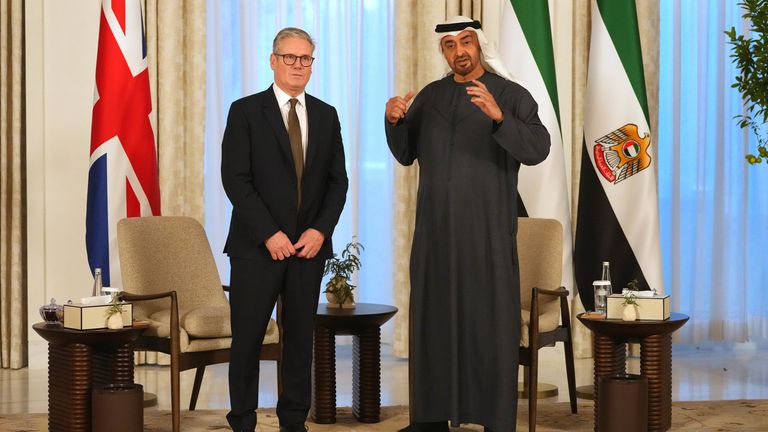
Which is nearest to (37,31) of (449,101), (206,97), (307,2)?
(206,97)

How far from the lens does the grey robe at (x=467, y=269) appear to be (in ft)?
13.5

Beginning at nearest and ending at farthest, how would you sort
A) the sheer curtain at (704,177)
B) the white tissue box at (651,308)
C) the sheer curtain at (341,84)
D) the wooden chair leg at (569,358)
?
1. the white tissue box at (651,308)
2. the wooden chair leg at (569,358)
3. the sheer curtain at (341,84)
4. the sheer curtain at (704,177)

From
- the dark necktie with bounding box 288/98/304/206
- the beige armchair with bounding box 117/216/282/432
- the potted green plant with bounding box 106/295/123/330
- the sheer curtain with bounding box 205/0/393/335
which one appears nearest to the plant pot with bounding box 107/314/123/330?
the potted green plant with bounding box 106/295/123/330

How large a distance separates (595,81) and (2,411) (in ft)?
12.3

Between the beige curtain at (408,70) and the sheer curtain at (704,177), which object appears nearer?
the beige curtain at (408,70)

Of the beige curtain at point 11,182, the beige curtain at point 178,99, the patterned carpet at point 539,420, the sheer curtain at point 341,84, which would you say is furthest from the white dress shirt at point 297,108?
the beige curtain at point 11,182

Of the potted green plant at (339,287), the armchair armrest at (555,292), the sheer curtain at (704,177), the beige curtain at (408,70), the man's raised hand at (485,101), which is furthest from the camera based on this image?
the sheer curtain at (704,177)

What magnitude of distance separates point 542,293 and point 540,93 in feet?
5.49

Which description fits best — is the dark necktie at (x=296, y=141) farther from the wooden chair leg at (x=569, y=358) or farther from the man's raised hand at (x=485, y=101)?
the wooden chair leg at (x=569, y=358)

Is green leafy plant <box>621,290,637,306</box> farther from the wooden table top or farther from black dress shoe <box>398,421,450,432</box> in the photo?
black dress shoe <box>398,421,450,432</box>

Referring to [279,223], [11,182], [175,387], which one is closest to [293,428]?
[175,387]

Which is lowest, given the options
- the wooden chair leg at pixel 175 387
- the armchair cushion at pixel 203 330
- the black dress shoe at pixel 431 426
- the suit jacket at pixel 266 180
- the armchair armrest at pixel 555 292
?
the black dress shoe at pixel 431 426

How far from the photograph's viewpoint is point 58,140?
21.7 feet

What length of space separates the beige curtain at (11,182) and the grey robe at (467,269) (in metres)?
3.25
